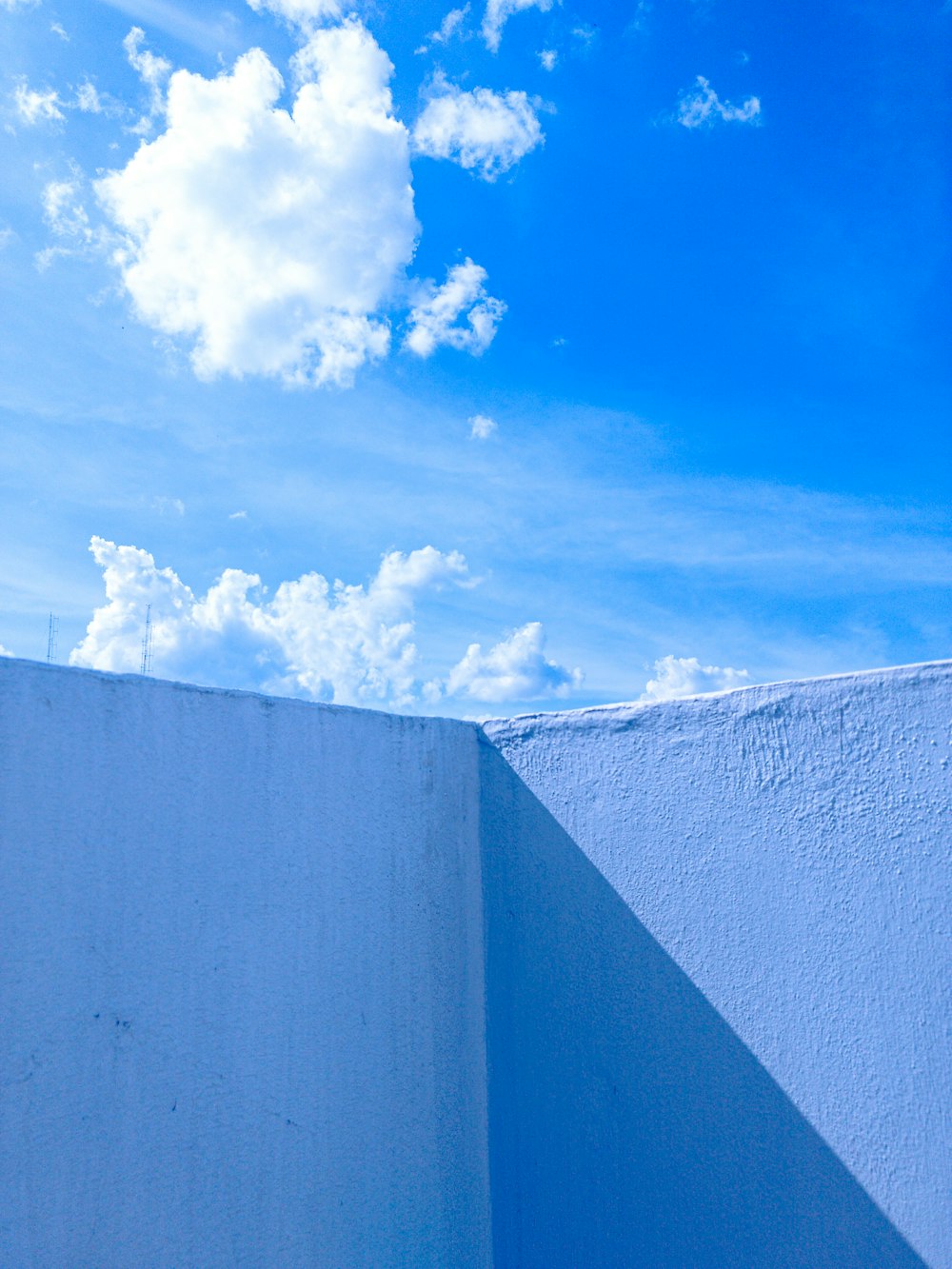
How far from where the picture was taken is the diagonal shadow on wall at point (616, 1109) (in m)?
2.49

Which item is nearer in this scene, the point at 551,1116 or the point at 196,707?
the point at 196,707

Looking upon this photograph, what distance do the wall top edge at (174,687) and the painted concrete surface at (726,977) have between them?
494 mm

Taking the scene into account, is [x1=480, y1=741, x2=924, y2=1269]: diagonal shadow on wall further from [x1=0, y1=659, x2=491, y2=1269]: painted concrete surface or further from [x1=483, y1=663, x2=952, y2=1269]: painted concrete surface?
[x1=0, y1=659, x2=491, y2=1269]: painted concrete surface

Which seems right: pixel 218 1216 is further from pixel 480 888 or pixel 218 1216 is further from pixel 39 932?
pixel 480 888

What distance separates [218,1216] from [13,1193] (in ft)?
1.85

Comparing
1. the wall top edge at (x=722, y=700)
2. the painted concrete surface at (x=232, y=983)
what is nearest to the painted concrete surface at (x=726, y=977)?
the wall top edge at (x=722, y=700)

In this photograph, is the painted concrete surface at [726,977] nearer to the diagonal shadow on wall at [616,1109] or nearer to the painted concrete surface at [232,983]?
the diagonal shadow on wall at [616,1109]

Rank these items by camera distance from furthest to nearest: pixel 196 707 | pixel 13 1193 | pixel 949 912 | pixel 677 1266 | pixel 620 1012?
pixel 620 1012
pixel 677 1266
pixel 196 707
pixel 949 912
pixel 13 1193

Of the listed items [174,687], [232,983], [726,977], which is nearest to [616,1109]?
[726,977]

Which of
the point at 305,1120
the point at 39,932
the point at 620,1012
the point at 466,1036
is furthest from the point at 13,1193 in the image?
the point at 620,1012

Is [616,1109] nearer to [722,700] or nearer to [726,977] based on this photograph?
[726,977]

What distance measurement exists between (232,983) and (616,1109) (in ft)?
4.25

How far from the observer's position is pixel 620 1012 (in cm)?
289

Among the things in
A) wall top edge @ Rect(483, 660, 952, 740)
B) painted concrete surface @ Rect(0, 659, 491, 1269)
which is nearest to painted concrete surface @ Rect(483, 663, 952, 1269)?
wall top edge @ Rect(483, 660, 952, 740)
